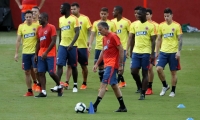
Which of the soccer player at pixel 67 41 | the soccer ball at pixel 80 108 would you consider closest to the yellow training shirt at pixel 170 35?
the soccer player at pixel 67 41

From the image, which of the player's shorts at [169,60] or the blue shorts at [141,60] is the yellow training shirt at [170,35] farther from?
the blue shorts at [141,60]

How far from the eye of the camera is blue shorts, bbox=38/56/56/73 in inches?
605

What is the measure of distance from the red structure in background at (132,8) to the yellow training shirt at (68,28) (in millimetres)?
15822

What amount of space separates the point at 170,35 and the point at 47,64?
3.25 m

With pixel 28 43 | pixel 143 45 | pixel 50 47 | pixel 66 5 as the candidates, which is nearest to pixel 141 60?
pixel 143 45

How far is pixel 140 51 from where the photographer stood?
614 inches

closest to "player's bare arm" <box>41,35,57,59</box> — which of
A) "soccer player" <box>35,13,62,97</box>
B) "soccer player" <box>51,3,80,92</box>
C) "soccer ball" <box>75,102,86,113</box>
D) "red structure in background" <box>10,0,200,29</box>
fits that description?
"soccer player" <box>35,13,62,97</box>

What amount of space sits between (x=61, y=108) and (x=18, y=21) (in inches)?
775

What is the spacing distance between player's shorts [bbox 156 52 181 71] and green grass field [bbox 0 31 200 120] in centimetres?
77

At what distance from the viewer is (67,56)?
16938 mm

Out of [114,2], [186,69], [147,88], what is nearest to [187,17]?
[114,2]

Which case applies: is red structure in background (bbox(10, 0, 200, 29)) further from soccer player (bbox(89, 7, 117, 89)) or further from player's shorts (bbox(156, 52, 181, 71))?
player's shorts (bbox(156, 52, 181, 71))

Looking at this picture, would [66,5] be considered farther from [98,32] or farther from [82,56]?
[82,56]

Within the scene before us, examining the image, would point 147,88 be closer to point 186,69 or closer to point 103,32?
point 103,32
